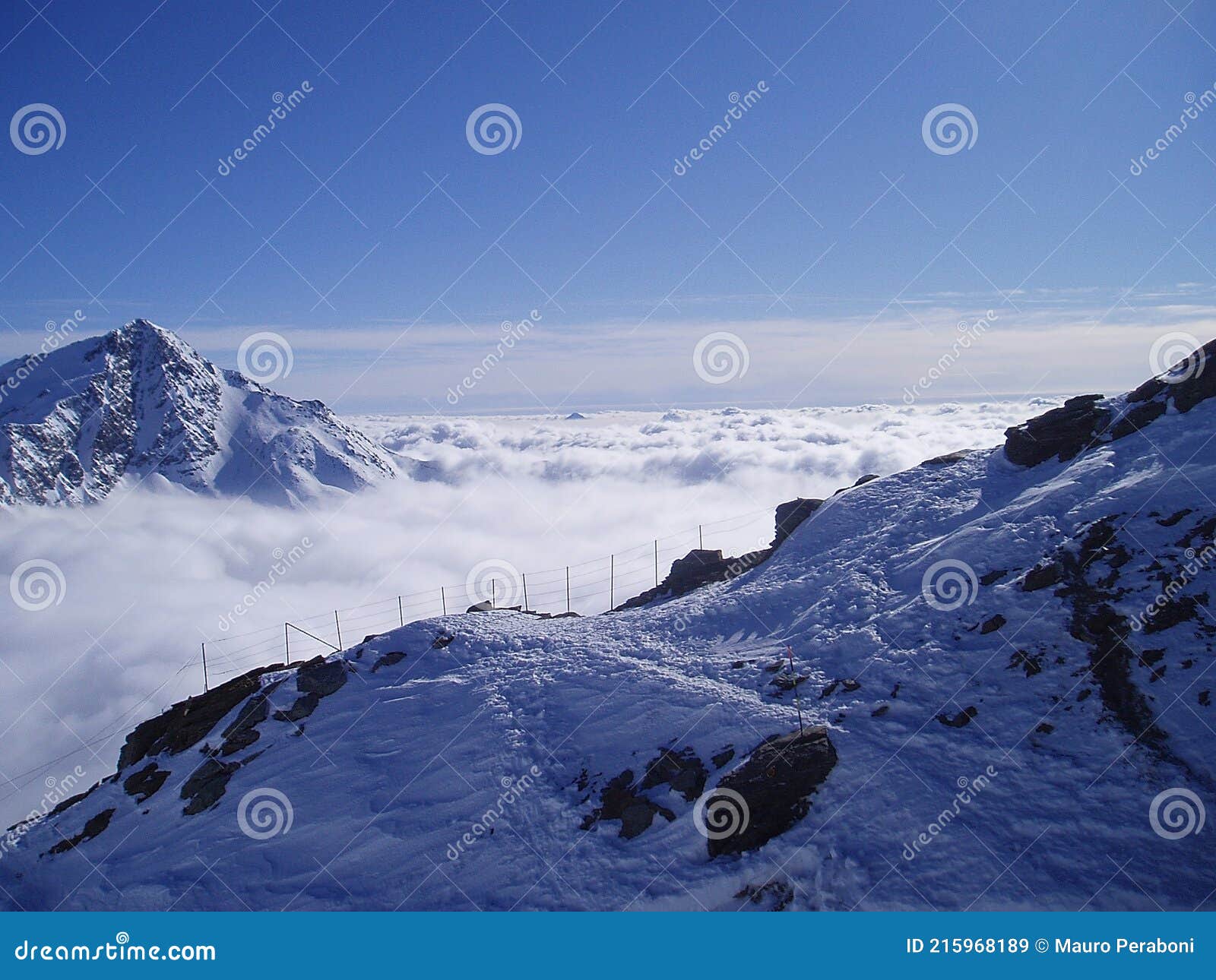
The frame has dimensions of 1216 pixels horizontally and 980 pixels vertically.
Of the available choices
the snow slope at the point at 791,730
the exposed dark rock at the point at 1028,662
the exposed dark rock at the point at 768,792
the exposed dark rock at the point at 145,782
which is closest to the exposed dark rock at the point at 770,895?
the snow slope at the point at 791,730

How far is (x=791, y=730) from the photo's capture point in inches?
695

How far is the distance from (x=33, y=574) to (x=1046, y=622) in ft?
157

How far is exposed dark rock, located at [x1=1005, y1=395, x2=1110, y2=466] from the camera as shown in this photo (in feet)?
87.2

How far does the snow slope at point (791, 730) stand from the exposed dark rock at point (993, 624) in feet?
0.28

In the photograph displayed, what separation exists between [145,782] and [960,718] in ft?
91.8

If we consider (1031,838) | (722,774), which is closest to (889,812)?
(1031,838)

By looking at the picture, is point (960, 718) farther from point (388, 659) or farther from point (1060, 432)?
point (388, 659)

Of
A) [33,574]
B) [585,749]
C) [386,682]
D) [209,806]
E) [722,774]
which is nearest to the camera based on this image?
[722,774]

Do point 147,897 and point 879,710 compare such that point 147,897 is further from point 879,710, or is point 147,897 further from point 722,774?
point 879,710

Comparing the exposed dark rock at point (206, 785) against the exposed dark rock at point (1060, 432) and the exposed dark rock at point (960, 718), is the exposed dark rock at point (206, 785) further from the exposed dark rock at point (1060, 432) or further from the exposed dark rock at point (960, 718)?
the exposed dark rock at point (1060, 432)

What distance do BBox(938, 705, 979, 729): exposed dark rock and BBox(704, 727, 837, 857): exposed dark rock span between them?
10.2ft

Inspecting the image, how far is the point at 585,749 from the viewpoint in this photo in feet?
64.2

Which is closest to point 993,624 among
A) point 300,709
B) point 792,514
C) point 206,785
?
point 792,514

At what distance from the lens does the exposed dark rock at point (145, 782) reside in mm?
23719
